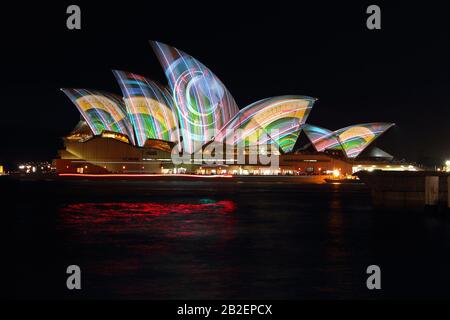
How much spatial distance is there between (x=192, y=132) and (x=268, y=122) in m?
8.93

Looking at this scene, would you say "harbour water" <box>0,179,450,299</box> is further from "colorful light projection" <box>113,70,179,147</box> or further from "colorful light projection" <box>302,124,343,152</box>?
"colorful light projection" <box>302,124,343,152</box>

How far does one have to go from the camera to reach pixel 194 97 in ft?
211

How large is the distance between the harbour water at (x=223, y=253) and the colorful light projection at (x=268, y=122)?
4662 cm

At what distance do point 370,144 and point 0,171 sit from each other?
54.1m

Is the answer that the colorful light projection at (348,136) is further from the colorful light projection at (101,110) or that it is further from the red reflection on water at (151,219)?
the red reflection on water at (151,219)

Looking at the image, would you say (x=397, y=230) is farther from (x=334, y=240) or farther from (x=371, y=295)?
(x=371, y=295)

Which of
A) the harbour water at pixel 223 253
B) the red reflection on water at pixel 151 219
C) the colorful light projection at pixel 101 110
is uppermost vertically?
the colorful light projection at pixel 101 110

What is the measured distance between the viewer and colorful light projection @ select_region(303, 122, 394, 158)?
80.8m

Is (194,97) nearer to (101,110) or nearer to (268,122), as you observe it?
(268,122)

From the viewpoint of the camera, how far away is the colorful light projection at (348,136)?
80750 mm

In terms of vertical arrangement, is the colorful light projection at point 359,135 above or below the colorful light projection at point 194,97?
below

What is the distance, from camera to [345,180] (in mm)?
62344

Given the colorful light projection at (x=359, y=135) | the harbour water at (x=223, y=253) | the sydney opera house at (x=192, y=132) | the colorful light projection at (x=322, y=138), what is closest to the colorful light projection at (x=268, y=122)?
the sydney opera house at (x=192, y=132)

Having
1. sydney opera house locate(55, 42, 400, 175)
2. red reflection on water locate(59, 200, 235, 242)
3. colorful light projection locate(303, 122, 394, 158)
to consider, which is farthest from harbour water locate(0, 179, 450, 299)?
colorful light projection locate(303, 122, 394, 158)
